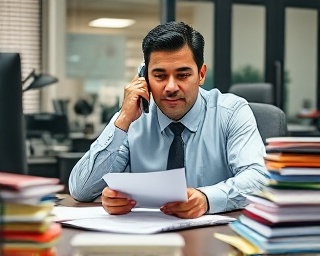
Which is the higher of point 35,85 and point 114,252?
point 35,85

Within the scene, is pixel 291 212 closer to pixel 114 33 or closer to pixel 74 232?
pixel 74 232

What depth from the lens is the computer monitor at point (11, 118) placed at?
114cm

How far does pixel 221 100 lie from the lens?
1897 mm

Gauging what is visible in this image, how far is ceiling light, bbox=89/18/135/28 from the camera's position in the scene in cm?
767

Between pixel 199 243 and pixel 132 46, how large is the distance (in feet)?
22.3

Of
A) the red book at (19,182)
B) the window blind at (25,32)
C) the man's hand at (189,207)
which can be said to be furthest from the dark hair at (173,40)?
the window blind at (25,32)

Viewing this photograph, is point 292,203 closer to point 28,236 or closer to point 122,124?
point 28,236

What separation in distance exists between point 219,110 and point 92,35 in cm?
603

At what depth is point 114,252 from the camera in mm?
812

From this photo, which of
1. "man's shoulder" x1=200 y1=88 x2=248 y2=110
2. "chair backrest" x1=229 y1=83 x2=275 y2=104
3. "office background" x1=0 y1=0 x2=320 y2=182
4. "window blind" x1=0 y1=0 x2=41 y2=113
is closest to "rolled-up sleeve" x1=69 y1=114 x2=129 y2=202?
"man's shoulder" x1=200 y1=88 x2=248 y2=110

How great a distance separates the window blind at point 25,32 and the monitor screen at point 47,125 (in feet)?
5.81

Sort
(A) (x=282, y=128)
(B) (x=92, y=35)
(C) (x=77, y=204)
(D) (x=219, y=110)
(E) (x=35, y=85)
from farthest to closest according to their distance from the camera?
(B) (x=92, y=35) → (E) (x=35, y=85) → (A) (x=282, y=128) → (D) (x=219, y=110) → (C) (x=77, y=204)

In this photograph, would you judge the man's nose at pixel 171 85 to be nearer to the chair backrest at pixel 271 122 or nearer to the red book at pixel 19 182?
the chair backrest at pixel 271 122

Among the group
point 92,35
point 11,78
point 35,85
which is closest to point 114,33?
point 92,35
